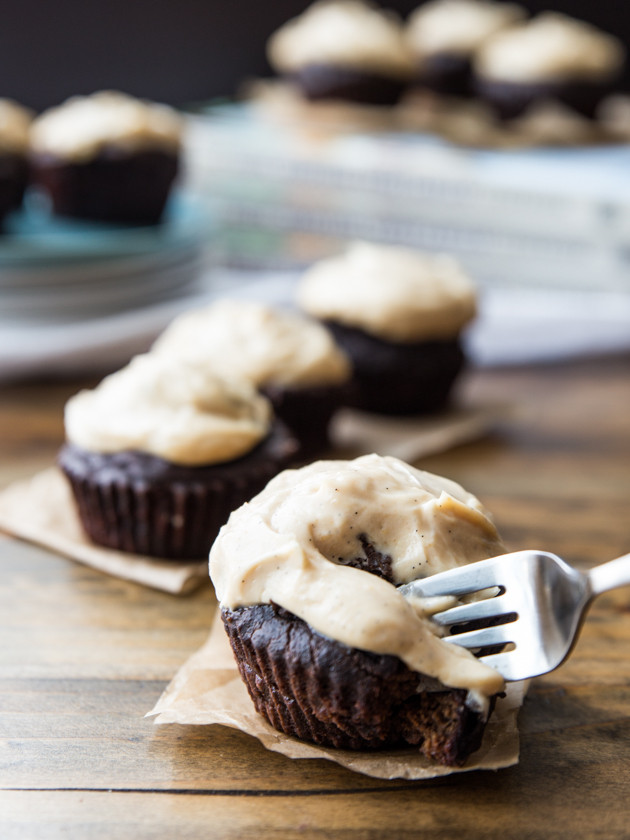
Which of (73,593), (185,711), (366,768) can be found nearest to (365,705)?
(366,768)

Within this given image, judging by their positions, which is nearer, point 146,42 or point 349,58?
point 349,58

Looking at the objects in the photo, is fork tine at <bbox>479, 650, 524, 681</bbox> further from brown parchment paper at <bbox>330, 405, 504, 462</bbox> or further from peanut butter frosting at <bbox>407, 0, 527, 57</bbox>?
peanut butter frosting at <bbox>407, 0, 527, 57</bbox>

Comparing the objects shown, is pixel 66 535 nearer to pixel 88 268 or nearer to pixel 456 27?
pixel 88 268

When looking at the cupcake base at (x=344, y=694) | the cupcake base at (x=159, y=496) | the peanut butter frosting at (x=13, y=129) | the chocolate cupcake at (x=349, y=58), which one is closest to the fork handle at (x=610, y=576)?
the cupcake base at (x=344, y=694)

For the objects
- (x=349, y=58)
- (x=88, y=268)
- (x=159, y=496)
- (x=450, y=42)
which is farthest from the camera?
(x=450, y=42)

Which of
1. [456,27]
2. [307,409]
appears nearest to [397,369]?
[307,409]

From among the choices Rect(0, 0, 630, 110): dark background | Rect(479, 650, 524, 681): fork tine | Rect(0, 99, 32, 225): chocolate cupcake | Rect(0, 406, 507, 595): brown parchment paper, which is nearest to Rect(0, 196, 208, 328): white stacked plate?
Rect(0, 99, 32, 225): chocolate cupcake
